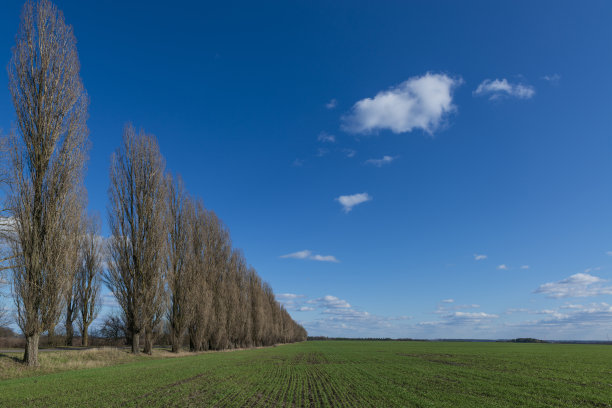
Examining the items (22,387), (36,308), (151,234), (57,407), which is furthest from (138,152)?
(57,407)

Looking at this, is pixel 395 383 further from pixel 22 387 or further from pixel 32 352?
pixel 32 352

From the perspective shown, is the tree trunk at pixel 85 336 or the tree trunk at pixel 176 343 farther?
the tree trunk at pixel 85 336

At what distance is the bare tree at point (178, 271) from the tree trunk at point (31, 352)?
15.3 meters

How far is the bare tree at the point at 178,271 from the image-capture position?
33.3 m

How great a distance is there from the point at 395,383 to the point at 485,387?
11.8 feet

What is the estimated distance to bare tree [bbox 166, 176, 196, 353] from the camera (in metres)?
33.3

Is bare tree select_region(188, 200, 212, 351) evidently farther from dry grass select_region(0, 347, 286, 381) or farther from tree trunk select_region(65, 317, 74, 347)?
tree trunk select_region(65, 317, 74, 347)

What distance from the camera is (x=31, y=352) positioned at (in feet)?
55.5

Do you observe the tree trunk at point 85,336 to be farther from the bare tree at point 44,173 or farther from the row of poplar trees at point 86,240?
the bare tree at point 44,173

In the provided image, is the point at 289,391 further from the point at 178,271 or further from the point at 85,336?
the point at 85,336

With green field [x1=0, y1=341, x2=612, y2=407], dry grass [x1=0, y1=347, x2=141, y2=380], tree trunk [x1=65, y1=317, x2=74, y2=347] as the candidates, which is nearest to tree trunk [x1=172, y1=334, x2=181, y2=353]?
dry grass [x1=0, y1=347, x2=141, y2=380]

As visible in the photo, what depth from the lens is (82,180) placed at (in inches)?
817

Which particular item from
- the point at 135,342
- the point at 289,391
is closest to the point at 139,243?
the point at 135,342

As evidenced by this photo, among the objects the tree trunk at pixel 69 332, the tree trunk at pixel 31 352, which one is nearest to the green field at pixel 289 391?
the tree trunk at pixel 31 352
